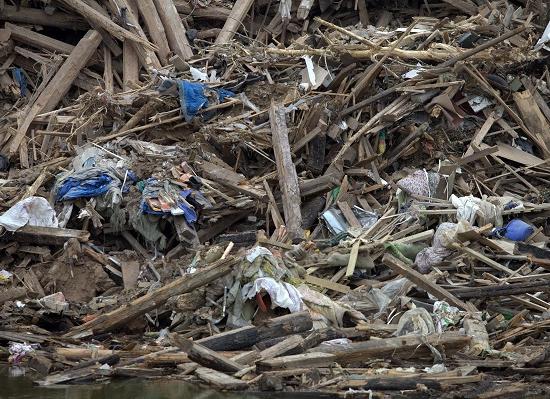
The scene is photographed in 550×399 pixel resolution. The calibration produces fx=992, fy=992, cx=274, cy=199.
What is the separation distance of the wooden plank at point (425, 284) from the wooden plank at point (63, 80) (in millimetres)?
6322

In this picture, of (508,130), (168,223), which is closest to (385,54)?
(508,130)

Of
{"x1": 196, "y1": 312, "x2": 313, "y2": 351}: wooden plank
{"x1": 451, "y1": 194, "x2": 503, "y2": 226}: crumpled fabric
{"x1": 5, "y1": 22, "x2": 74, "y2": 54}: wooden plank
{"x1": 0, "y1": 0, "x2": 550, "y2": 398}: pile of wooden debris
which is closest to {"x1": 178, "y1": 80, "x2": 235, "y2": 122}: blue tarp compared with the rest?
{"x1": 0, "y1": 0, "x2": 550, "y2": 398}: pile of wooden debris

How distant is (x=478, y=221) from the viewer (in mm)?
10992

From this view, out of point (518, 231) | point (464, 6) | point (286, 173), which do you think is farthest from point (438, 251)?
point (464, 6)

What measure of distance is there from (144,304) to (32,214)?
245 cm

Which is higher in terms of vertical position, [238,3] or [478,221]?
[238,3]

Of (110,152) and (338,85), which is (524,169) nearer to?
(338,85)

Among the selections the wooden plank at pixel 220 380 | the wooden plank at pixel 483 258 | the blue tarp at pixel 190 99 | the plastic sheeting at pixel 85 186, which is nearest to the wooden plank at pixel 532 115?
the wooden plank at pixel 483 258

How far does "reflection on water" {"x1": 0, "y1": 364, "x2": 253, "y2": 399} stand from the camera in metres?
8.23

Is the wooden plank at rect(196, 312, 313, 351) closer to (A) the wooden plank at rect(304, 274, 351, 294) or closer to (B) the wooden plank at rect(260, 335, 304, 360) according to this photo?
(B) the wooden plank at rect(260, 335, 304, 360)

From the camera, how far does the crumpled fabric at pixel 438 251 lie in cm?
1038

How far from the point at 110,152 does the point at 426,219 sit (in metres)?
4.04

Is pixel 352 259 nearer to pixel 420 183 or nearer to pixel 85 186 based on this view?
pixel 420 183

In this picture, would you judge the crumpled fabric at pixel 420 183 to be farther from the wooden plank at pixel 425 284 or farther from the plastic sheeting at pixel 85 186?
the plastic sheeting at pixel 85 186
